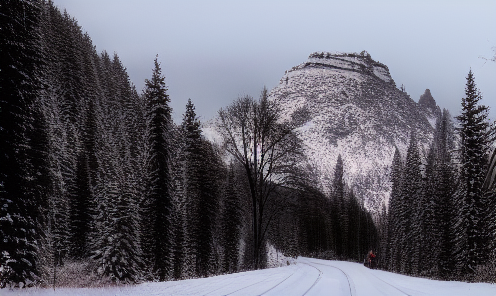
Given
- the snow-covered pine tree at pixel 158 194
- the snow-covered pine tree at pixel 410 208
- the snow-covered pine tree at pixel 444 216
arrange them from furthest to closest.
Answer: the snow-covered pine tree at pixel 410 208 < the snow-covered pine tree at pixel 444 216 < the snow-covered pine tree at pixel 158 194

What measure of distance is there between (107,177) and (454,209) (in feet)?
111

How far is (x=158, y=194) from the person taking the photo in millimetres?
30172

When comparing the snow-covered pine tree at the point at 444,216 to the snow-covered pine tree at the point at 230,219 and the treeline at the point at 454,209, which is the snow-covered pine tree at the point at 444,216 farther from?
the snow-covered pine tree at the point at 230,219

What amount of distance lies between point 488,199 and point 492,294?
2491cm

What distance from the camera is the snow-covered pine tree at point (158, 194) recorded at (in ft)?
97.7

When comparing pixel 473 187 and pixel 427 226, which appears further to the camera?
pixel 427 226

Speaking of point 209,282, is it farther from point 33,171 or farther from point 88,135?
point 88,135

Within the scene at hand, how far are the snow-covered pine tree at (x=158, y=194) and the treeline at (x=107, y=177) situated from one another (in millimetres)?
84

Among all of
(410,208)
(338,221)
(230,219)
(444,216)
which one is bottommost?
(338,221)

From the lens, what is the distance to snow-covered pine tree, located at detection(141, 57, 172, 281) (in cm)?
2977

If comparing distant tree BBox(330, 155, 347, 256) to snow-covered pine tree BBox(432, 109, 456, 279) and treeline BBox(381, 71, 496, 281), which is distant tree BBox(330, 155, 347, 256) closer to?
treeline BBox(381, 71, 496, 281)

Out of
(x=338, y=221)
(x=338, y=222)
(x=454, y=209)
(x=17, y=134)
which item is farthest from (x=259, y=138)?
(x=338, y=221)

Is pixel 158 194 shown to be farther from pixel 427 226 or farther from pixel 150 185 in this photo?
pixel 427 226

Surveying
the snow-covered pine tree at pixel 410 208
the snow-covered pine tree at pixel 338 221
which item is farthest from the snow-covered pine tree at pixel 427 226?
the snow-covered pine tree at pixel 338 221
